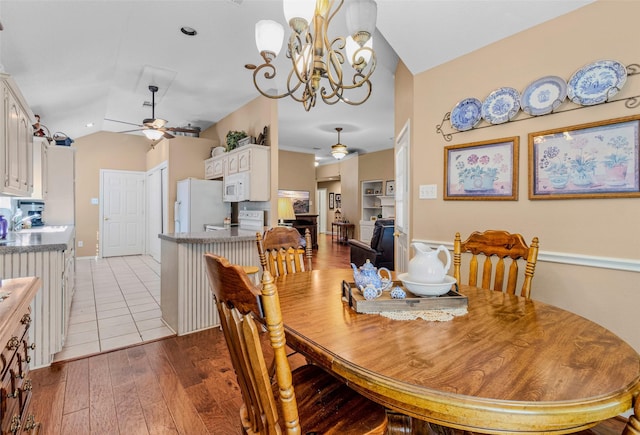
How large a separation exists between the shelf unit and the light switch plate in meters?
5.92

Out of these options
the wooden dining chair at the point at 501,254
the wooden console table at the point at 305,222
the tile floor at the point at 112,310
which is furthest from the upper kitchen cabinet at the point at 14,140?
the wooden console table at the point at 305,222

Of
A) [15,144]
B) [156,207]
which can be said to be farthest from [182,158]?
[15,144]

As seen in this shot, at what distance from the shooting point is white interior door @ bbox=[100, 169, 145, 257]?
6.94 m

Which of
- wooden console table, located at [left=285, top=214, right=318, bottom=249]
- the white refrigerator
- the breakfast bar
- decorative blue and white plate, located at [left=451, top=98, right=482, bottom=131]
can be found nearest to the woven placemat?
decorative blue and white plate, located at [left=451, top=98, right=482, bottom=131]

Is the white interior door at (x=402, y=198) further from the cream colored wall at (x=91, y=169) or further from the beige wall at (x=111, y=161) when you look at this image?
the cream colored wall at (x=91, y=169)

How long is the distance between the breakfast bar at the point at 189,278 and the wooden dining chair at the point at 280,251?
1.03m

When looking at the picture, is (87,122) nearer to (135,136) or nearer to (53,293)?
(135,136)

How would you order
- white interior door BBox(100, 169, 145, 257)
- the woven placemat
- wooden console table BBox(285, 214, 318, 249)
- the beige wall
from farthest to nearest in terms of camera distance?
wooden console table BBox(285, 214, 318, 249), white interior door BBox(100, 169, 145, 257), the beige wall, the woven placemat

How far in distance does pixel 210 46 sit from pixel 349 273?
2978 millimetres

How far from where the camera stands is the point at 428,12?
231 centimetres

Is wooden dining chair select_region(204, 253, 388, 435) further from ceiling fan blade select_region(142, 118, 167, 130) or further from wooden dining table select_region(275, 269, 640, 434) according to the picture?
ceiling fan blade select_region(142, 118, 167, 130)

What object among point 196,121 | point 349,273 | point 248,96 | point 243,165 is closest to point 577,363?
point 349,273

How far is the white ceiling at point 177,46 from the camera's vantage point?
226 centimetres

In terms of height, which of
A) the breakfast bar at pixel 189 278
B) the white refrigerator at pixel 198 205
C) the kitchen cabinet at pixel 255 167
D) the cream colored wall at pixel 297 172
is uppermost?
the cream colored wall at pixel 297 172
